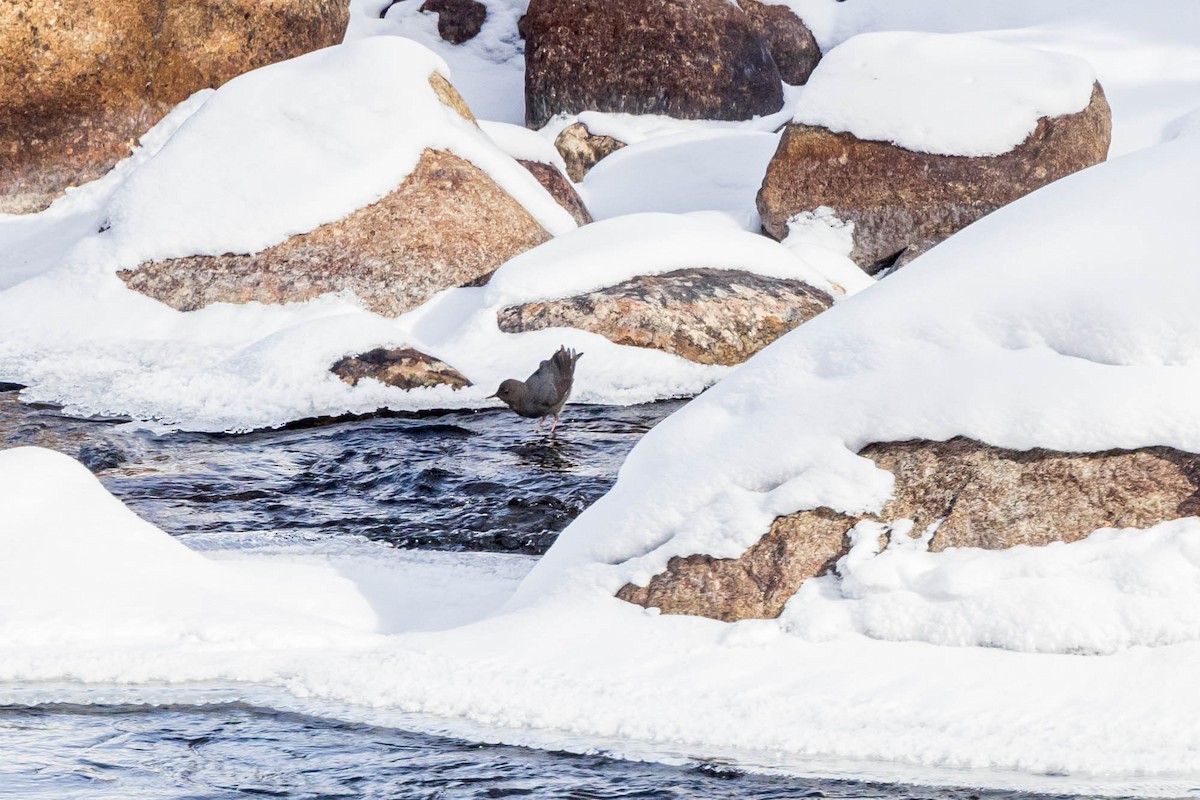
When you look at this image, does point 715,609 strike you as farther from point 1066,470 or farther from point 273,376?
point 273,376

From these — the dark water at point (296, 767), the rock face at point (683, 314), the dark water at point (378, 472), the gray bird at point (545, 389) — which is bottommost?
the dark water at point (296, 767)

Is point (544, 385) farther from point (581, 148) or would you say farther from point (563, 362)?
point (581, 148)

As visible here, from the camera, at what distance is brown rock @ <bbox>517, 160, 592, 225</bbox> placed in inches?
451

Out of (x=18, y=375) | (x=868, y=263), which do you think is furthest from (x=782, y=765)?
(x=868, y=263)

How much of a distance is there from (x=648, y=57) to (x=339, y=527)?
33.1 ft

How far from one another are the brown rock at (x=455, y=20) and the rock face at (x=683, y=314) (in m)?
10.3

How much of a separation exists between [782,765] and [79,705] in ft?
6.05

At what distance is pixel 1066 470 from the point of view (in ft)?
11.8

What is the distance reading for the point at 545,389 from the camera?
7.25 metres

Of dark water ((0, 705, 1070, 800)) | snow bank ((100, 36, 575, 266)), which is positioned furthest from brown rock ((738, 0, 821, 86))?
dark water ((0, 705, 1070, 800))

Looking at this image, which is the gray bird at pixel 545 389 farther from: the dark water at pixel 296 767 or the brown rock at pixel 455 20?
the brown rock at pixel 455 20

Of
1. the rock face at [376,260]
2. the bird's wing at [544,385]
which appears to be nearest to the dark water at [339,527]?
the bird's wing at [544,385]

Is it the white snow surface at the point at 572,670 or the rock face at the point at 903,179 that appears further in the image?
the rock face at the point at 903,179

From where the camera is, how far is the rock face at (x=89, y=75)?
1212cm
